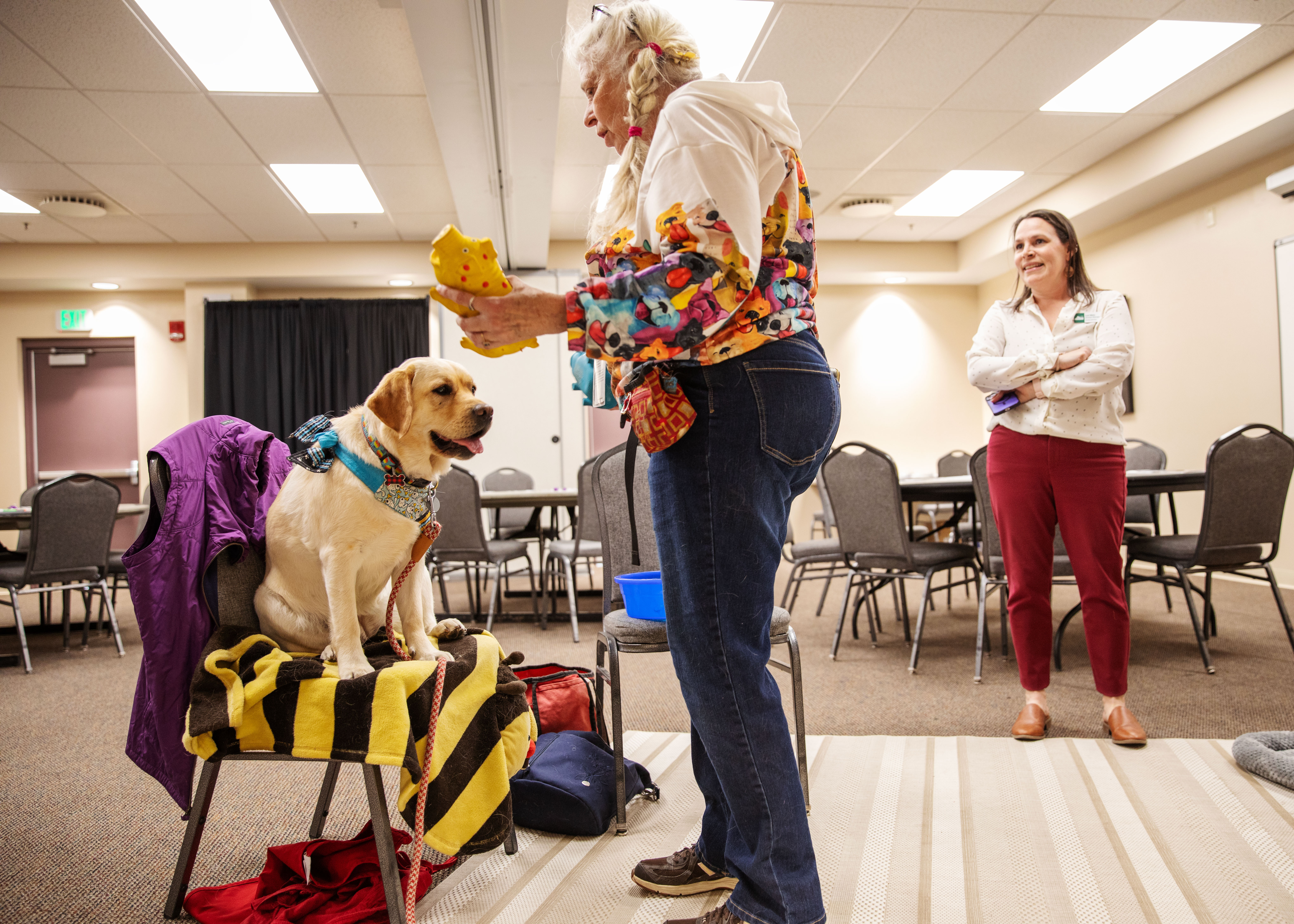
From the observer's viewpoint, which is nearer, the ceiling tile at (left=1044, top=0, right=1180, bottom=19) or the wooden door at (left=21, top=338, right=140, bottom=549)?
the ceiling tile at (left=1044, top=0, right=1180, bottom=19)

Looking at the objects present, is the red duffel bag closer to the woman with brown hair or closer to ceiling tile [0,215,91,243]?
the woman with brown hair

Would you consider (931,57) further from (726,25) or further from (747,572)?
(747,572)

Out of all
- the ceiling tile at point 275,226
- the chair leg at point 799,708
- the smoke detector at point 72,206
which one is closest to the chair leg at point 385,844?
the chair leg at point 799,708

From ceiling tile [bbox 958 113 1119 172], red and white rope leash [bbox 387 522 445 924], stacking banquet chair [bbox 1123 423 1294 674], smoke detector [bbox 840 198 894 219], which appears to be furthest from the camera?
smoke detector [bbox 840 198 894 219]

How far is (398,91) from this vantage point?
173 inches

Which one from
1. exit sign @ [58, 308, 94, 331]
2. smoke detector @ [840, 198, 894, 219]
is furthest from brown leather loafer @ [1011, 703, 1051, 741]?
exit sign @ [58, 308, 94, 331]

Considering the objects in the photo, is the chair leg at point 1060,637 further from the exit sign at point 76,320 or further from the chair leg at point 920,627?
the exit sign at point 76,320

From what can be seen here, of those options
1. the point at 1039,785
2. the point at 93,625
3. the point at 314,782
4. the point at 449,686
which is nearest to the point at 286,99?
the point at 93,625

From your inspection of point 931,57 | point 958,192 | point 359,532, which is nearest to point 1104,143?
point 958,192

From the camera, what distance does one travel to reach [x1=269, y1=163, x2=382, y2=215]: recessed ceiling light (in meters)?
5.50

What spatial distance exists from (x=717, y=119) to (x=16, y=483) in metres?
9.22

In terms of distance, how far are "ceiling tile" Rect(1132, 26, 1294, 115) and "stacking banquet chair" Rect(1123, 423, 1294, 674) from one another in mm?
2642

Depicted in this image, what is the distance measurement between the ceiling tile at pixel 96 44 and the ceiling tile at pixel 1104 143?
5.75 m

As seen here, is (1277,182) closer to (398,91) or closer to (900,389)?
(900,389)
